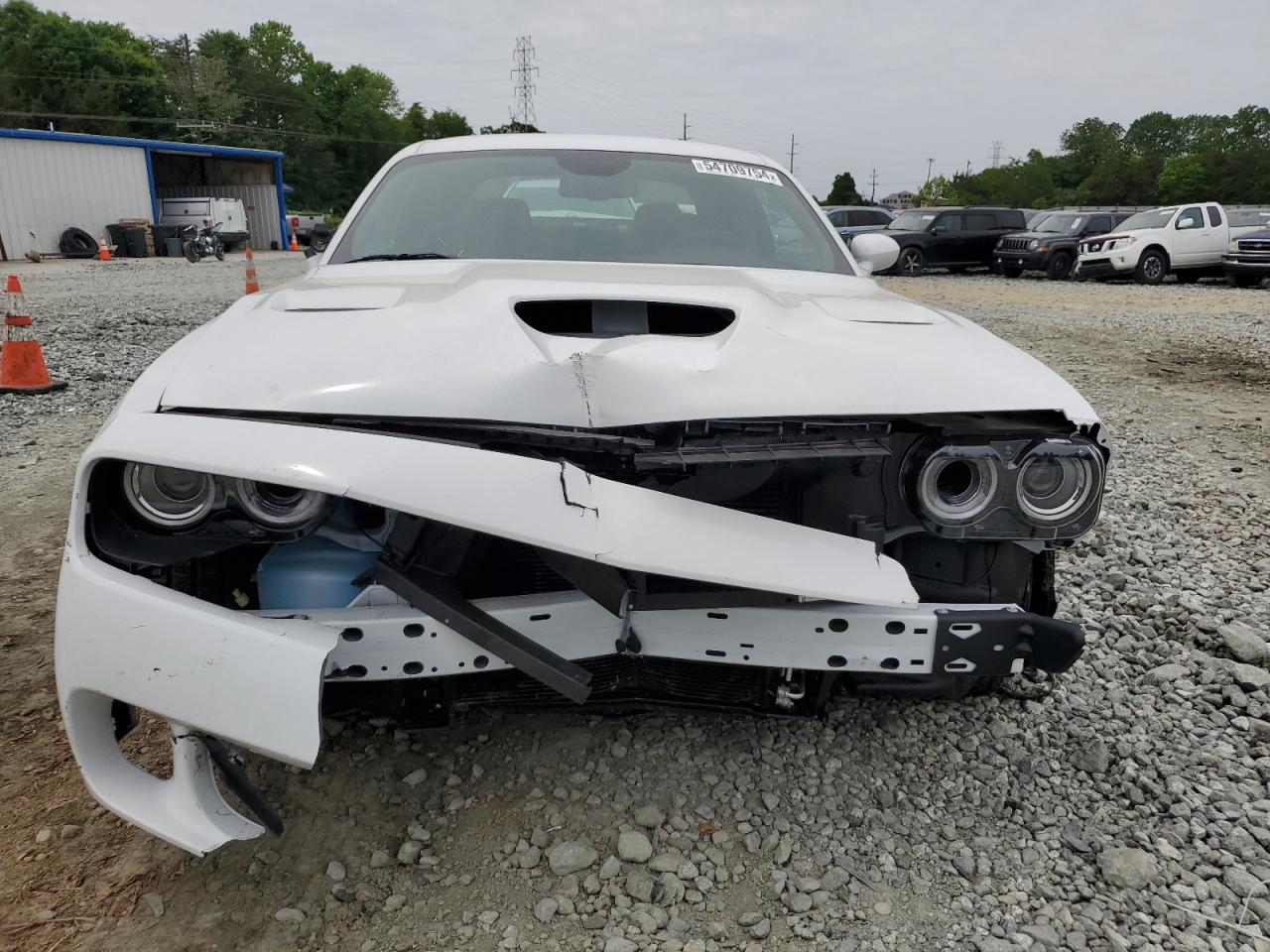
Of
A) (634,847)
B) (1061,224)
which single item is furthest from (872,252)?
(1061,224)

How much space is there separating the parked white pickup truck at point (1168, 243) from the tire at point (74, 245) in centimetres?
2588

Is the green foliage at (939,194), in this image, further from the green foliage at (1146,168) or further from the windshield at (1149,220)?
the windshield at (1149,220)

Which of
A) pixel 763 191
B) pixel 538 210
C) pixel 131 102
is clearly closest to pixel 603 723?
pixel 538 210

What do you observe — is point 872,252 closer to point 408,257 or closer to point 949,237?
point 408,257

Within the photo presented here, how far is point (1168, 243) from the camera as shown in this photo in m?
16.6

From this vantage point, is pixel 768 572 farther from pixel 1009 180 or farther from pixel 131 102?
pixel 1009 180

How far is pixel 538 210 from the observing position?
10.2 feet

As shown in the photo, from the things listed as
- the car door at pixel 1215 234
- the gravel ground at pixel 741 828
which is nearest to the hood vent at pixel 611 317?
the gravel ground at pixel 741 828

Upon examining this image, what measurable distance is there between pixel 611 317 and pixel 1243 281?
60.2ft

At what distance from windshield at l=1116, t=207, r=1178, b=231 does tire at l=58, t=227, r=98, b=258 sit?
2626cm

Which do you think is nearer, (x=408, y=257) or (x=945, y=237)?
(x=408, y=257)

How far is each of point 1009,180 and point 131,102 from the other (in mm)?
68317

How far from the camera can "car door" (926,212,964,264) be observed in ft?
65.4

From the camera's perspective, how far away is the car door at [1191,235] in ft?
54.0
